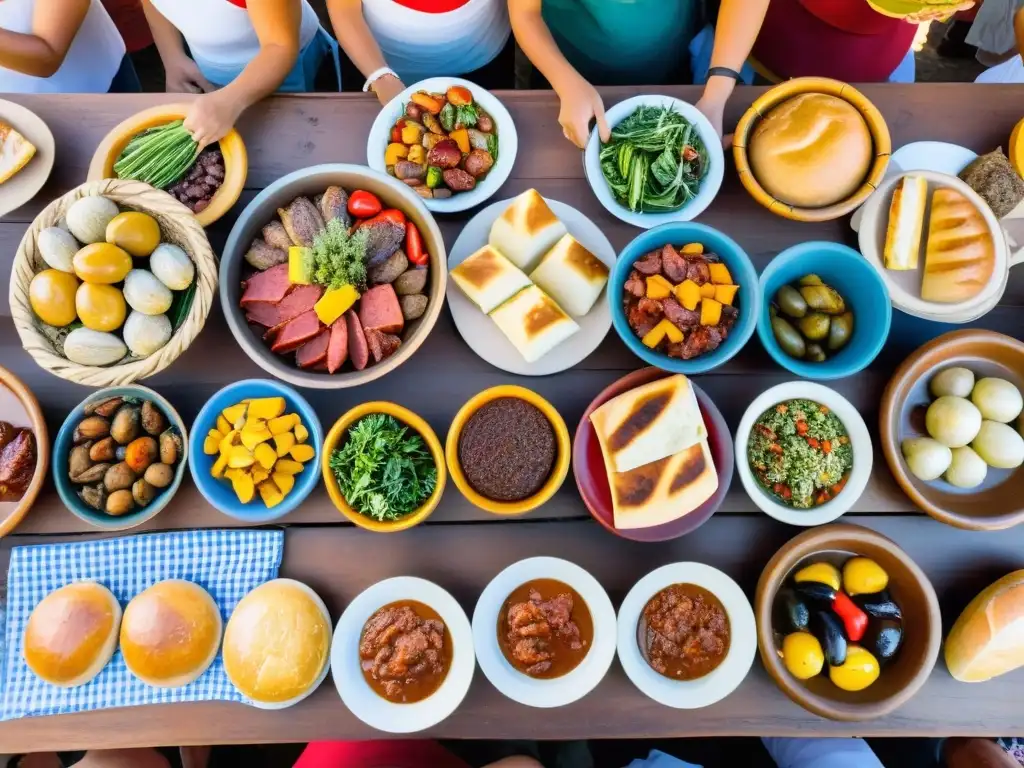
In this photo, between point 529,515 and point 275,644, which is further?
point 529,515

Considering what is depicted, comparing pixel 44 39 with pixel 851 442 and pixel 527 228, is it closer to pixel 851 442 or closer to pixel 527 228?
pixel 527 228

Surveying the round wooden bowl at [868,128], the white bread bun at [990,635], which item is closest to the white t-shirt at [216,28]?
the round wooden bowl at [868,128]

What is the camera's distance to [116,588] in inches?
58.7

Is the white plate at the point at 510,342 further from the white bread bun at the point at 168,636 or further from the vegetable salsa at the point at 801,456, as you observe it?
the white bread bun at the point at 168,636

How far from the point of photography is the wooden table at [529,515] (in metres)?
1.43

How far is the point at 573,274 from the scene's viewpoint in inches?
58.3

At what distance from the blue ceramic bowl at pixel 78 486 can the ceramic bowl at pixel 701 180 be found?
3.94 feet

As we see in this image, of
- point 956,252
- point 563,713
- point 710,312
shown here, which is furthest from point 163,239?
point 956,252

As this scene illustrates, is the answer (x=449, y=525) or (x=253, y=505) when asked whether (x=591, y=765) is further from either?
(x=253, y=505)

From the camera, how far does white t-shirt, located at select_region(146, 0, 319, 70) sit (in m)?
1.77

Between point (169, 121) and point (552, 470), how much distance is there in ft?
4.37

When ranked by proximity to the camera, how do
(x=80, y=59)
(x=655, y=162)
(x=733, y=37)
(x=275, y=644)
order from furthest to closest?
(x=80, y=59) → (x=733, y=37) → (x=655, y=162) → (x=275, y=644)

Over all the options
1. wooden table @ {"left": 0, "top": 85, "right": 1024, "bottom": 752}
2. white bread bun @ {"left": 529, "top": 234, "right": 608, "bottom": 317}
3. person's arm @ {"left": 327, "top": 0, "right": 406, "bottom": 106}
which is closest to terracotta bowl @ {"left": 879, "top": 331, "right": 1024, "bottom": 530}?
wooden table @ {"left": 0, "top": 85, "right": 1024, "bottom": 752}

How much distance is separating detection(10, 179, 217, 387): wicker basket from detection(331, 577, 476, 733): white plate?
2.27ft
